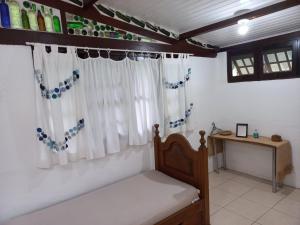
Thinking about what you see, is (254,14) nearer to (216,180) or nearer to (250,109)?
(250,109)

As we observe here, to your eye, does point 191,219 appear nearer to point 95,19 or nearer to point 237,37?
point 95,19

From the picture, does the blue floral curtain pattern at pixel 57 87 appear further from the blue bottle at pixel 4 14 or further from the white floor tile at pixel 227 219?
the white floor tile at pixel 227 219

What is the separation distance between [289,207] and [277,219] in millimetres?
327

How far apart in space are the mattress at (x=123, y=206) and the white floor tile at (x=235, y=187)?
48.6 inches

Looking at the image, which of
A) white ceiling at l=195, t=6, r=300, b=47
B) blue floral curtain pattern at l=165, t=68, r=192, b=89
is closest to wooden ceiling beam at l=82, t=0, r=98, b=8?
blue floral curtain pattern at l=165, t=68, r=192, b=89

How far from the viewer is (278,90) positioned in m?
2.97

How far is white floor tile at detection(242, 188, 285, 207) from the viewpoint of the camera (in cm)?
262

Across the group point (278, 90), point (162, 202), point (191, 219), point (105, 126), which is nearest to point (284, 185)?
point (278, 90)

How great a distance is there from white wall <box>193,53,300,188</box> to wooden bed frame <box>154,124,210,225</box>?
3.96 feet

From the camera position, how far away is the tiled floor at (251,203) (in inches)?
90.9

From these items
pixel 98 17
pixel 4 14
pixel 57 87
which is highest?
pixel 98 17

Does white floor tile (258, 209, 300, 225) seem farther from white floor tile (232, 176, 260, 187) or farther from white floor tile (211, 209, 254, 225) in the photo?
white floor tile (232, 176, 260, 187)

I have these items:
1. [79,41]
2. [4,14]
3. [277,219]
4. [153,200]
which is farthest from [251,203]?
[4,14]

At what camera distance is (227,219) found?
2357 millimetres
